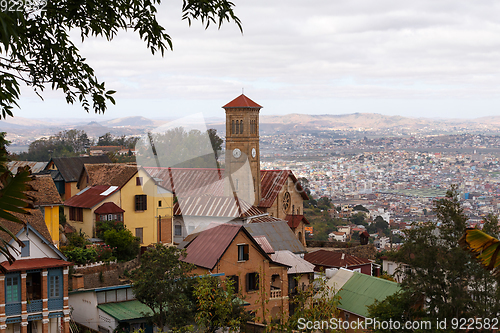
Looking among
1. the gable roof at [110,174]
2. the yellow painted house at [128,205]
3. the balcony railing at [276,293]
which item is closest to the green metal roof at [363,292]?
the balcony railing at [276,293]

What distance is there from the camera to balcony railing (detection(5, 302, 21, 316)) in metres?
21.1

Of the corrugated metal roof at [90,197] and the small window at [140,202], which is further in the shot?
the small window at [140,202]

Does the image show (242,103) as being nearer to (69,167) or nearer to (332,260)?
(69,167)

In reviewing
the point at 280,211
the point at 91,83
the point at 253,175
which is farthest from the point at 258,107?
the point at 91,83

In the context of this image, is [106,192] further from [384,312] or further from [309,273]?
[384,312]

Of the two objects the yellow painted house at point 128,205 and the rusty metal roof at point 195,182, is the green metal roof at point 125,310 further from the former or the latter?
the rusty metal roof at point 195,182

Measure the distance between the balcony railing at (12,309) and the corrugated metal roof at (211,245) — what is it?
800 centimetres

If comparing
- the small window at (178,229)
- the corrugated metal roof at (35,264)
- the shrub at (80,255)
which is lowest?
the small window at (178,229)

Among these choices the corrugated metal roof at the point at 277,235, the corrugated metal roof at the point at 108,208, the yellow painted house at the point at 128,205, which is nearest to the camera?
the corrugated metal roof at the point at 108,208

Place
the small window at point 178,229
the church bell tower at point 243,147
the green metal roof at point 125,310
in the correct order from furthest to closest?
the church bell tower at point 243,147
the small window at point 178,229
the green metal roof at point 125,310

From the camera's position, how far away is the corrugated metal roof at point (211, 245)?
84.5 ft

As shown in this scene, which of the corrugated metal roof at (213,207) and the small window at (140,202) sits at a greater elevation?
the small window at (140,202)

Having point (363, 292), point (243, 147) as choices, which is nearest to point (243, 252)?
point (363, 292)

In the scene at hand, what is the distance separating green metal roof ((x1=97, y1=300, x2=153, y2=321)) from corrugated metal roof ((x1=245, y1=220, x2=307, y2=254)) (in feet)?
62.8
